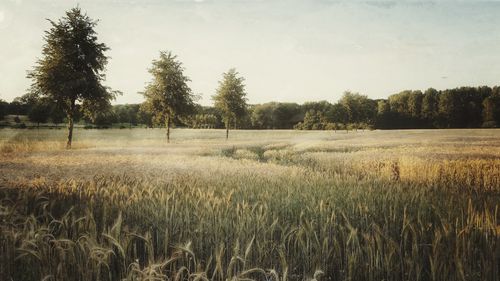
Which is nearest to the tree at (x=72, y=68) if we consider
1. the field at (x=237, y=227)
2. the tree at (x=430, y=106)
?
the field at (x=237, y=227)

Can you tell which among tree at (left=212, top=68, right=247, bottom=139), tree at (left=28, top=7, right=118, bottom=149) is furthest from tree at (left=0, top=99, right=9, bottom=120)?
tree at (left=212, top=68, right=247, bottom=139)

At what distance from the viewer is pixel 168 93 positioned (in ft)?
97.3

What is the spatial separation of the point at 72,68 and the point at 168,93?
28.6ft

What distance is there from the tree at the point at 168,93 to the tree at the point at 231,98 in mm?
8938

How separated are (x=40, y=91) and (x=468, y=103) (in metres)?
47.1

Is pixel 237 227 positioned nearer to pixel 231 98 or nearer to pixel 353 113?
pixel 231 98

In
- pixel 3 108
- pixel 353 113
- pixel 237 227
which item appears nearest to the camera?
pixel 237 227

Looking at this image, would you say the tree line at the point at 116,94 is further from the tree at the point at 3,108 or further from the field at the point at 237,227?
the field at the point at 237,227

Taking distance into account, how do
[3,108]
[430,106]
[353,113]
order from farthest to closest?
1. [353,113]
2. [430,106]
3. [3,108]

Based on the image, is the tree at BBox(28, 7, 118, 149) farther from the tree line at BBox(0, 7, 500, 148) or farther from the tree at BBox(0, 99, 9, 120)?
the tree at BBox(0, 99, 9, 120)

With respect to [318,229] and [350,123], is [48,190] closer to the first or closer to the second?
[318,229]

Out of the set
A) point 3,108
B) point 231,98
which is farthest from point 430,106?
point 3,108

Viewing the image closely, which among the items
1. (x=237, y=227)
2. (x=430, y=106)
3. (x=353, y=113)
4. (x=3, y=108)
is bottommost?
(x=237, y=227)

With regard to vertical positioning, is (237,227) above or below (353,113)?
below
